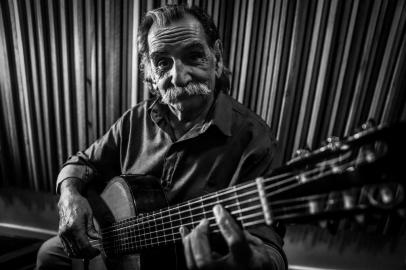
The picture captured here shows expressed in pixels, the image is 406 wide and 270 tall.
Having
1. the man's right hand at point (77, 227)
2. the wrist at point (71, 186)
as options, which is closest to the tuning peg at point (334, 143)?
the man's right hand at point (77, 227)

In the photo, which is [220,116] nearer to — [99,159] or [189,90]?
[189,90]

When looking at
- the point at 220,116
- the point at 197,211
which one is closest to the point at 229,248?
the point at 197,211

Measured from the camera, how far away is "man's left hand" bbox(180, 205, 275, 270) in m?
0.91

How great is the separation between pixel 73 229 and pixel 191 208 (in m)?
0.94

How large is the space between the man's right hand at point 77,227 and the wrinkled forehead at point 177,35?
114 centimetres

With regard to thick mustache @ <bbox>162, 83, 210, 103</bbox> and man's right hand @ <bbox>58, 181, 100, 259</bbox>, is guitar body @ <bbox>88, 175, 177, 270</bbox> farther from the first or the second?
thick mustache @ <bbox>162, 83, 210, 103</bbox>

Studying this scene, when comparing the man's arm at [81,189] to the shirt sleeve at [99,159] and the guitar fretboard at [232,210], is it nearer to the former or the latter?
the shirt sleeve at [99,159]

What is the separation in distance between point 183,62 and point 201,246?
1056 millimetres

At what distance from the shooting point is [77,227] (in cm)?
159

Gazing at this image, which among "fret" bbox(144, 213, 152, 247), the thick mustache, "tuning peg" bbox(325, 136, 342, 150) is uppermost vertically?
"tuning peg" bbox(325, 136, 342, 150)

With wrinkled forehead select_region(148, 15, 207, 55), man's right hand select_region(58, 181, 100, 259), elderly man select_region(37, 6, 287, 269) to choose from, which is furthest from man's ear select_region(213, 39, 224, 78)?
man's right hand select_region(58, 181, 100, 259)

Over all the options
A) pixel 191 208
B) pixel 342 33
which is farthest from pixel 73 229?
pixel 342 33

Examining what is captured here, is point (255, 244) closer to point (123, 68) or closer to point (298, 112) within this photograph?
point (298, 112)

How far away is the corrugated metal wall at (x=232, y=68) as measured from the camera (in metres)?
1.76
